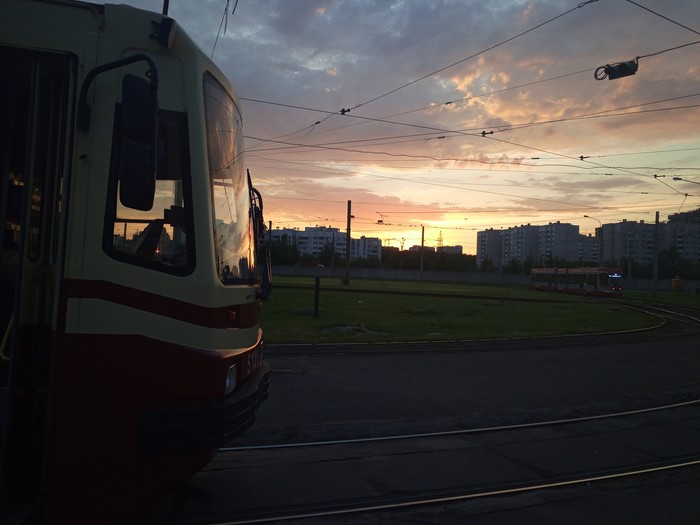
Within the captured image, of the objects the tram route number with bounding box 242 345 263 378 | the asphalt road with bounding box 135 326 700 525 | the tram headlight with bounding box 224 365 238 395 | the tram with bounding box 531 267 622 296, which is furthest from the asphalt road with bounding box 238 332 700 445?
the tram with bounding box 531 267 622 296

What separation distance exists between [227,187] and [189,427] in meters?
1.65

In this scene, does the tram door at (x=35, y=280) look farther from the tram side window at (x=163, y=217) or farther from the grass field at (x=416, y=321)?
the grass field at (x=416, y=321)

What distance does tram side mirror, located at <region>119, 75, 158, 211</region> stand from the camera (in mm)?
3225

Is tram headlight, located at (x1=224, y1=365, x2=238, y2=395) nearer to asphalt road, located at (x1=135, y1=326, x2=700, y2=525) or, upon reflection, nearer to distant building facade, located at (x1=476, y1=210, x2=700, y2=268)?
asphalt road, located at (x1=135, y1=326, x2=700, y2=525)

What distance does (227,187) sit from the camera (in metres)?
4.06

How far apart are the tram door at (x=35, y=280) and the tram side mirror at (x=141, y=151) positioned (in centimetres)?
38

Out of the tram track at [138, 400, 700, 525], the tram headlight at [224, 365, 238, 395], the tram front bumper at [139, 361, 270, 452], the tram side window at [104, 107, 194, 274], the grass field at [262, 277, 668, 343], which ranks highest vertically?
the tram side window at [104, 107, 194, 274]

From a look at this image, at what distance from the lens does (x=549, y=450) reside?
21.2 ft

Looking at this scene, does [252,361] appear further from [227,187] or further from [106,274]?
[106,274]

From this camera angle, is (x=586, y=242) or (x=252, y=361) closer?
(x=252, y=361)

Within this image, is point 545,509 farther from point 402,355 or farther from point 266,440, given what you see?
point 402,355

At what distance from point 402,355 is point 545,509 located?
8460mm

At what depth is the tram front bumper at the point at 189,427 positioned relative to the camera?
3.37 m

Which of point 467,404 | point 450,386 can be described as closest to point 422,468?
point 467,404
